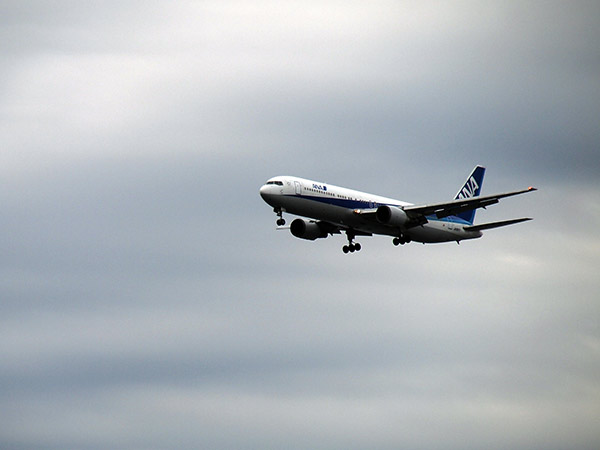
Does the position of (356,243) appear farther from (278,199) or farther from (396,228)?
(278,199)

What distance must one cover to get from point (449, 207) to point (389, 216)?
17.4 ft

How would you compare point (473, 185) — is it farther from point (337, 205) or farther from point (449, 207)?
point (337, 205)

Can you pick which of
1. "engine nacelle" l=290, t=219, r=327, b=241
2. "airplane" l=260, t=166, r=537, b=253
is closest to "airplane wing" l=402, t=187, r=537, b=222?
"airplane" l=260, t=166, r=537, b=253

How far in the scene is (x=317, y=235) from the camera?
291 ft

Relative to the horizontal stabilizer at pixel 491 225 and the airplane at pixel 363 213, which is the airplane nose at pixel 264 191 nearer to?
the airplane at pixel 363 213

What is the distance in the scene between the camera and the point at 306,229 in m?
88.2

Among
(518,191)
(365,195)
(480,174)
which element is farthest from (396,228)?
(480,174)

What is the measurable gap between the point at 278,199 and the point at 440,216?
15189mm

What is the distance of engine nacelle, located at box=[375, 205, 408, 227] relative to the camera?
271ft

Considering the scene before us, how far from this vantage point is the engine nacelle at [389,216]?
271 feet

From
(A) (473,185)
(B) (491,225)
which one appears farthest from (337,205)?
(A) (473,185)

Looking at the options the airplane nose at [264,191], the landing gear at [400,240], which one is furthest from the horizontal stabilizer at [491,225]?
the airplane nose at [264,191]

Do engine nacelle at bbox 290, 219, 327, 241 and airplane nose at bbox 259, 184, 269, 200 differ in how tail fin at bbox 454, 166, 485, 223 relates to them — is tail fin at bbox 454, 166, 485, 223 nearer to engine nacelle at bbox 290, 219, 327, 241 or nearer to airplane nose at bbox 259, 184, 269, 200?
engine nacelle at bbox 290, 219, 327, 241

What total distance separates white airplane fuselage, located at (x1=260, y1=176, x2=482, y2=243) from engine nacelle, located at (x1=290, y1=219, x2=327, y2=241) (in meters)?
3.01
